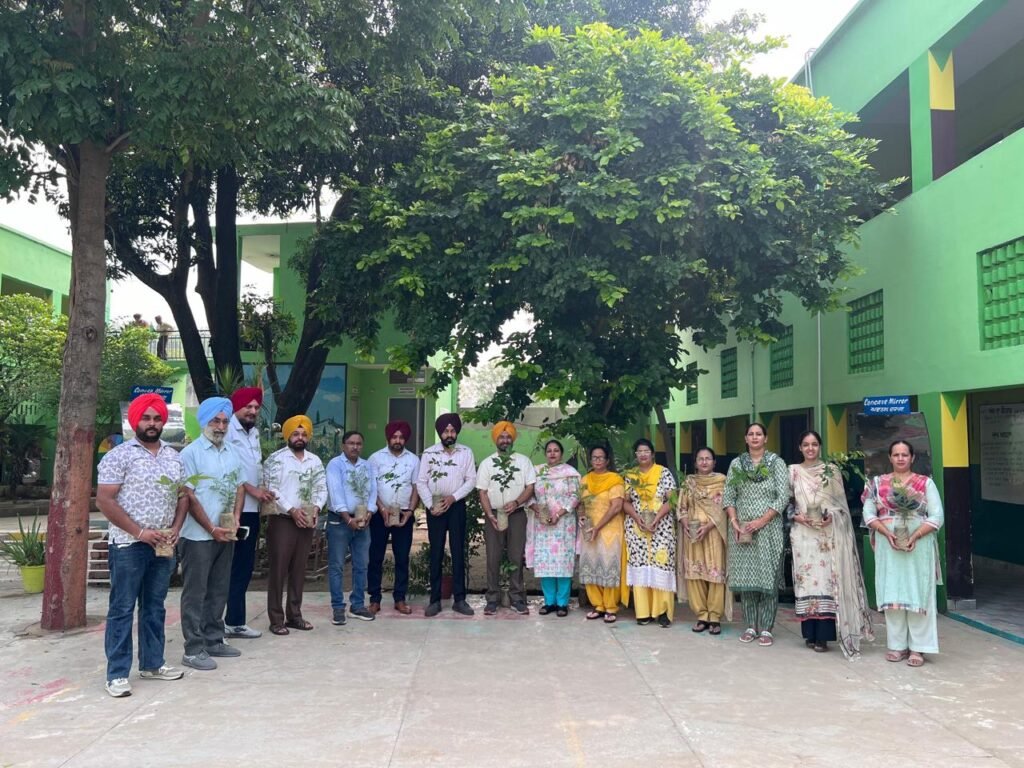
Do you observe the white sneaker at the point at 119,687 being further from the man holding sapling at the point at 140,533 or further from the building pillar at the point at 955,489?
the building pillar at the point at 955,489

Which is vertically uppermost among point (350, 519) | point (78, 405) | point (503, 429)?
point (78, 405)

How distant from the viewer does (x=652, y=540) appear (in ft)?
22.9

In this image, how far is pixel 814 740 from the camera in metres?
4.22

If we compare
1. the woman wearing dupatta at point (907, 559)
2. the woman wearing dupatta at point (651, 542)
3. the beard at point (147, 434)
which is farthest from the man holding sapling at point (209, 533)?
the woman wearing dupatta at point (907, 559)

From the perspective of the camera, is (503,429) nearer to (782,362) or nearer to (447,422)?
(447,422)

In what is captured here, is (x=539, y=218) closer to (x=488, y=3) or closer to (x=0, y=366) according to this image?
(x=488, y=3)

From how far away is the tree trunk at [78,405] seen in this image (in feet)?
21.5

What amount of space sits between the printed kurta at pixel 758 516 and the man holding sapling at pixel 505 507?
1841 mm

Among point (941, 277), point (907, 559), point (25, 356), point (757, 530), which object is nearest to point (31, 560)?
point (757, 530)

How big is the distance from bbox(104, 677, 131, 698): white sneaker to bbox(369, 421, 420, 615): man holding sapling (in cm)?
250

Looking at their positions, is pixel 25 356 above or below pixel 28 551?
above

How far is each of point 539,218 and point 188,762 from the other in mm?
5153

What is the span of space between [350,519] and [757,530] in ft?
10.8

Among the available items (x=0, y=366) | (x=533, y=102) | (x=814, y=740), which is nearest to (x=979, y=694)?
(x=814, y=740)
